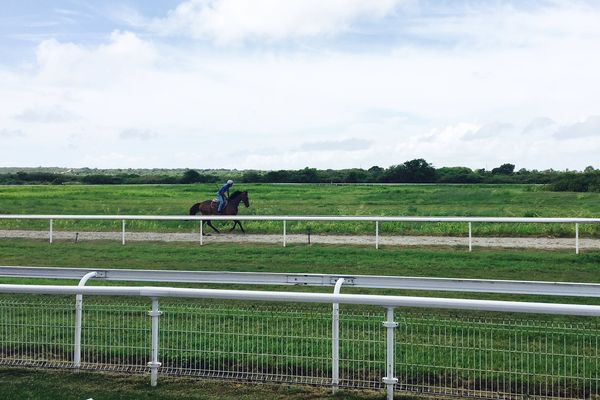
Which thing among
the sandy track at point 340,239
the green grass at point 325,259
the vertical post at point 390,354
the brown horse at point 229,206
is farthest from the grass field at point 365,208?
the vertical post at point 390,354

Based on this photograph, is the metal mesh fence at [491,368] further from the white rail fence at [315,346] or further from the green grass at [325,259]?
the green grass at [325,259]

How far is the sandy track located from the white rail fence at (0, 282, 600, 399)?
10384 mm

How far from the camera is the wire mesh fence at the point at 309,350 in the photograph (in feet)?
17.6

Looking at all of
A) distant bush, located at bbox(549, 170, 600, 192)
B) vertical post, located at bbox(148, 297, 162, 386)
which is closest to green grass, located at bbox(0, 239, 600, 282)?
vertical post, located at bbox(148, 297, 162, 386)

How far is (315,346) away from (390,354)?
2.85 feet

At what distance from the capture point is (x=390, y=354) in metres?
5.17

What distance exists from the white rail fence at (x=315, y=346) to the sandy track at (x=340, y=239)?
409 inches

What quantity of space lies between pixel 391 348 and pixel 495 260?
8963mm

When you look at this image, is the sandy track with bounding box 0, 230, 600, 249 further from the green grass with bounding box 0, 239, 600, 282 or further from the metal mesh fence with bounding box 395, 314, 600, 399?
the metal mesh fence with bounding box 395, 314, 600, 399

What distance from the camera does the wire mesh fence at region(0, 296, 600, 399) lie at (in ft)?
17.6

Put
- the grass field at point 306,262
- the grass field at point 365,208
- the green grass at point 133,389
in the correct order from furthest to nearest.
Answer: the grass field at point 365,208
the grass field at point 306,262
the green grass at point 133,389

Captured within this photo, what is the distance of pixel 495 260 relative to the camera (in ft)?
44.6

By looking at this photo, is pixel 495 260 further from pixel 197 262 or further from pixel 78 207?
pixel 78 207

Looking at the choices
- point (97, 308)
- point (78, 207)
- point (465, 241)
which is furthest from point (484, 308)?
point (78, 207)
